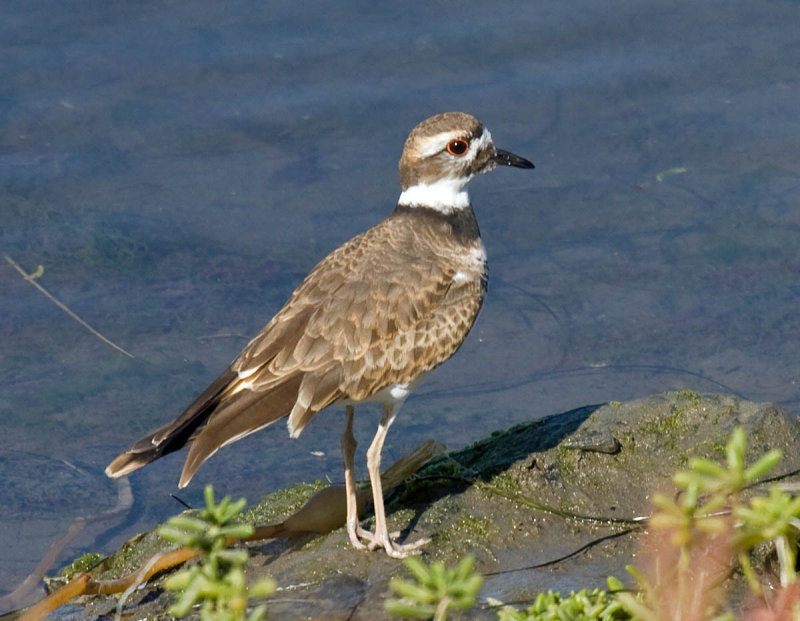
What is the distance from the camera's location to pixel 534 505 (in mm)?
6012

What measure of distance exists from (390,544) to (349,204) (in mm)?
5007

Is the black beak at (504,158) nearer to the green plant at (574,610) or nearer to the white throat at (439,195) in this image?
the white throat at (439,195)

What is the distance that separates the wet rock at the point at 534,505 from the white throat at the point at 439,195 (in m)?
1.45

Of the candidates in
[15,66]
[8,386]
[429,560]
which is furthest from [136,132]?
[429,560]

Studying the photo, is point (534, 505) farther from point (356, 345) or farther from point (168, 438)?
point (168, 438)

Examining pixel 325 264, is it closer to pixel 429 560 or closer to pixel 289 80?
pixel 429 560

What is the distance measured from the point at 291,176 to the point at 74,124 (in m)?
2.16

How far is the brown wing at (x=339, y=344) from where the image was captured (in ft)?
20.2

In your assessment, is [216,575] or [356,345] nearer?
[216,575]

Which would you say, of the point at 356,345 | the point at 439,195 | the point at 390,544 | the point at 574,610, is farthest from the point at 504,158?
the point at 574,610

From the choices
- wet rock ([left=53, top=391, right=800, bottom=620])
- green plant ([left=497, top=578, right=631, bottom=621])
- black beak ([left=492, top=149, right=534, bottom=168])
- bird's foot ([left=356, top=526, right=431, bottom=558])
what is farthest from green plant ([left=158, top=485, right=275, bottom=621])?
black beak ([left=492, top=149, right=534, bottom=168])

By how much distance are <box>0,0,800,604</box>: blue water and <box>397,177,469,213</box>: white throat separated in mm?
1952

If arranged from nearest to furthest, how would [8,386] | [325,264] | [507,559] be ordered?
[507,559], [325,264], [8,386]

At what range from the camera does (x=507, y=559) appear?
18.8ft
